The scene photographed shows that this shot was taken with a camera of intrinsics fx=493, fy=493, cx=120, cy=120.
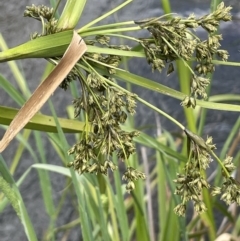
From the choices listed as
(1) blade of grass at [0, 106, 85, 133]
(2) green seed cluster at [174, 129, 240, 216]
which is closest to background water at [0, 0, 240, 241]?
(1) blade of grass at [0, 106, 85, 133]

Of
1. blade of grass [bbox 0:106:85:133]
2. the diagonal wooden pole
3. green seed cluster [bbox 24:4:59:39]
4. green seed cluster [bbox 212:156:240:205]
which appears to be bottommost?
green seed cluster [bbox 212:156:240:205]

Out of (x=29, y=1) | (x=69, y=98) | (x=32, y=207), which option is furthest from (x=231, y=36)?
(x=32, y=207)

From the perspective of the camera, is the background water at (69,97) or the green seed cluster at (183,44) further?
the background water at (69,97)

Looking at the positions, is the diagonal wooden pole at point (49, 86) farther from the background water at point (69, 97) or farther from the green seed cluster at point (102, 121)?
the background water at point (69, 97)

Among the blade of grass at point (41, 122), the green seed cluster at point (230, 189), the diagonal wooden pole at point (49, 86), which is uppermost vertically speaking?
the diagonal wooden pole at point (49, 86)

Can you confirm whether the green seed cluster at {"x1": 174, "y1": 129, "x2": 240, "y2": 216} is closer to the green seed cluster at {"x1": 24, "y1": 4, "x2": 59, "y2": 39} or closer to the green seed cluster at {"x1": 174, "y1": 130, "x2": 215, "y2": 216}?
the green seed cluster at {"x1": 174, "y1": 130, "x2": 215, "y2": 216}

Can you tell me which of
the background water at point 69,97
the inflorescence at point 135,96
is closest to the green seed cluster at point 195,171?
the inflorescence at point 135,96

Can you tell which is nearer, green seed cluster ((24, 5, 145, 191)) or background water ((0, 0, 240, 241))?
green seed cluster ((24, 5, 145, 191))
